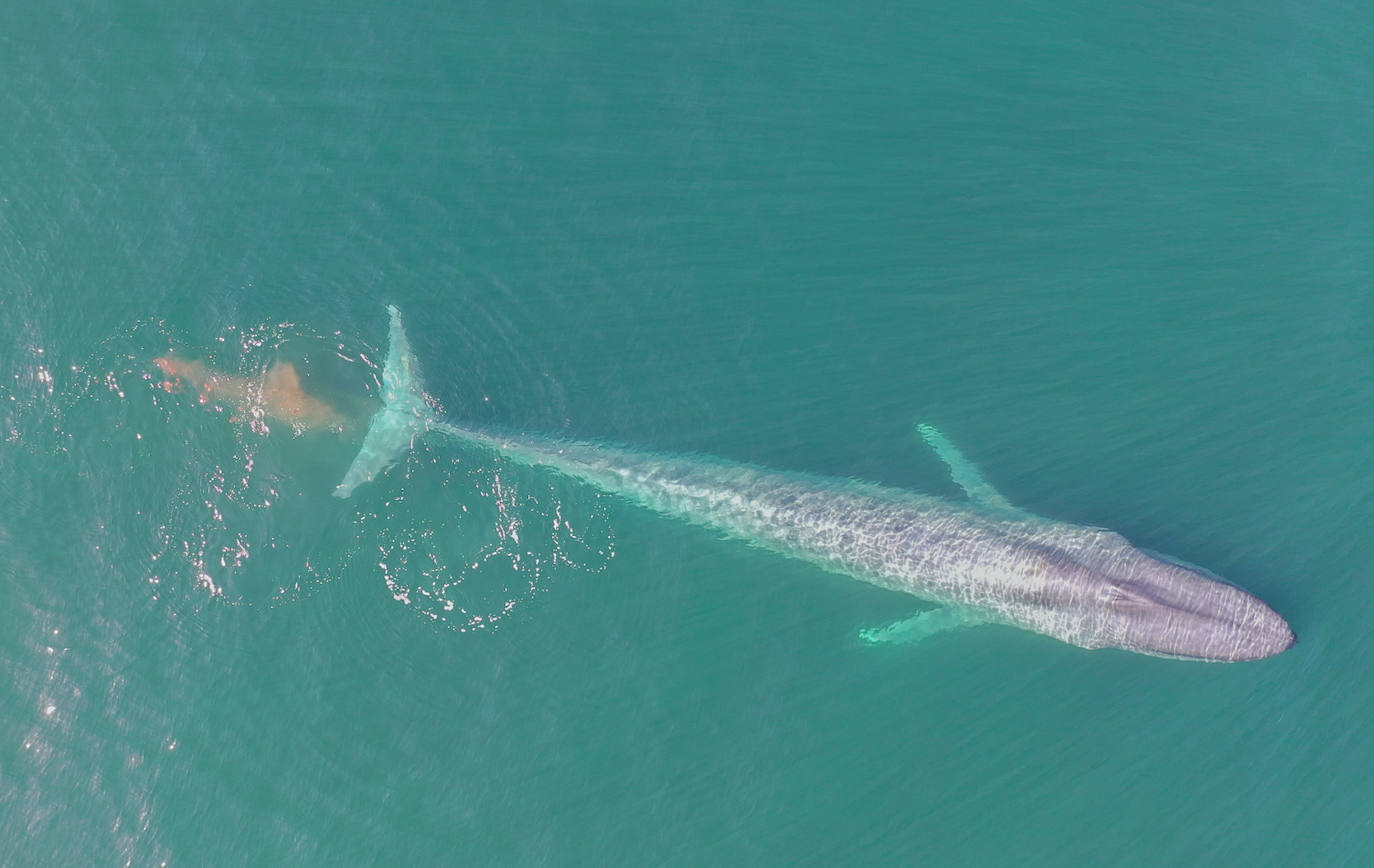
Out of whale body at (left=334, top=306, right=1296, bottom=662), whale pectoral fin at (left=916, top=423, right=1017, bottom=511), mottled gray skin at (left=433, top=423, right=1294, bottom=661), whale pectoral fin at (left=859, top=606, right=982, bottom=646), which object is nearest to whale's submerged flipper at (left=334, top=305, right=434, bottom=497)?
whale body at (left=334, top=306, right=1296, bottom=662)

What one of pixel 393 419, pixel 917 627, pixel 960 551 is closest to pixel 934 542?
pixel 960 551

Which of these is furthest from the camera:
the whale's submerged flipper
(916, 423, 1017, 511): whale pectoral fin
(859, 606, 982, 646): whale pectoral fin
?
the whale's submerged flipper

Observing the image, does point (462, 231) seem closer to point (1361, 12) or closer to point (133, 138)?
point (133, 138)

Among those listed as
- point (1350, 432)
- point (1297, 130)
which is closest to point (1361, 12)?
point (1297, 130)

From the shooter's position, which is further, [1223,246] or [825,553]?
[1223,246]

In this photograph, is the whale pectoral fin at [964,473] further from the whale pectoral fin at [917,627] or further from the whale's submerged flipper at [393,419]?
the whale's submerged flipper at [393,419]

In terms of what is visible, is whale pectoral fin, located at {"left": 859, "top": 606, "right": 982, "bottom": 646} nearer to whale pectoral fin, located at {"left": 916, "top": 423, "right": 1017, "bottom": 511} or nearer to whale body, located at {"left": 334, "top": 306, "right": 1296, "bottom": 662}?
whale body, located at {"left": 334, "top": 306, "right": 1296, "bottom": 662}
